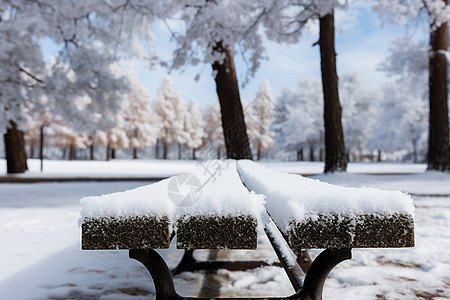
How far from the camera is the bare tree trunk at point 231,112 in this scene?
294 inches

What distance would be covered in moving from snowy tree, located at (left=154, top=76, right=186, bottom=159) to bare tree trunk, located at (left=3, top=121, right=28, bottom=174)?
108 ft

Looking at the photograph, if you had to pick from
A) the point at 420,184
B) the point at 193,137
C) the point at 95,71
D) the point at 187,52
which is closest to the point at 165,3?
the point at 187,52

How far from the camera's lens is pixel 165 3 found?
29.4ft

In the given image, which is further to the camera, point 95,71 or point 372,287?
point 95,71

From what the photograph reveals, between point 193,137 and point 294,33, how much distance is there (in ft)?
131

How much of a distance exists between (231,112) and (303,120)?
106 feet

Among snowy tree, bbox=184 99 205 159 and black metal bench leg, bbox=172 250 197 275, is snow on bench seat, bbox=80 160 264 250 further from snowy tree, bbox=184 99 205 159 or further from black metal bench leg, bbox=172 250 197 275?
snowy tree, bbox=184 99 205 159

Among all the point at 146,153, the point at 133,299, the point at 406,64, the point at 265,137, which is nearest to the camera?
the point at 133,299

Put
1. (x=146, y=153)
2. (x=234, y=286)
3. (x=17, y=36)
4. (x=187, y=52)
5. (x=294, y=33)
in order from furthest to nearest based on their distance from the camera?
(x=146, y=153) → (x=294, y=33) → (x=187, y=52) → (x=17, y=36) → (x=234, y=286)

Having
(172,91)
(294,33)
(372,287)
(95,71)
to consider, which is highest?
(172,91)

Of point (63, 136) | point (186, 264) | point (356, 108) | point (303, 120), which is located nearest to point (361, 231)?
point (186, 264)

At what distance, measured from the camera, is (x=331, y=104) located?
30.0 ft

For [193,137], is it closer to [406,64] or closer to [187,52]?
[406,64]

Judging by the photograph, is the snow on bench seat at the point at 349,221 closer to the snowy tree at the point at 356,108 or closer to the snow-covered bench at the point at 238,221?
the snow-covered bench at the point at 238,221
